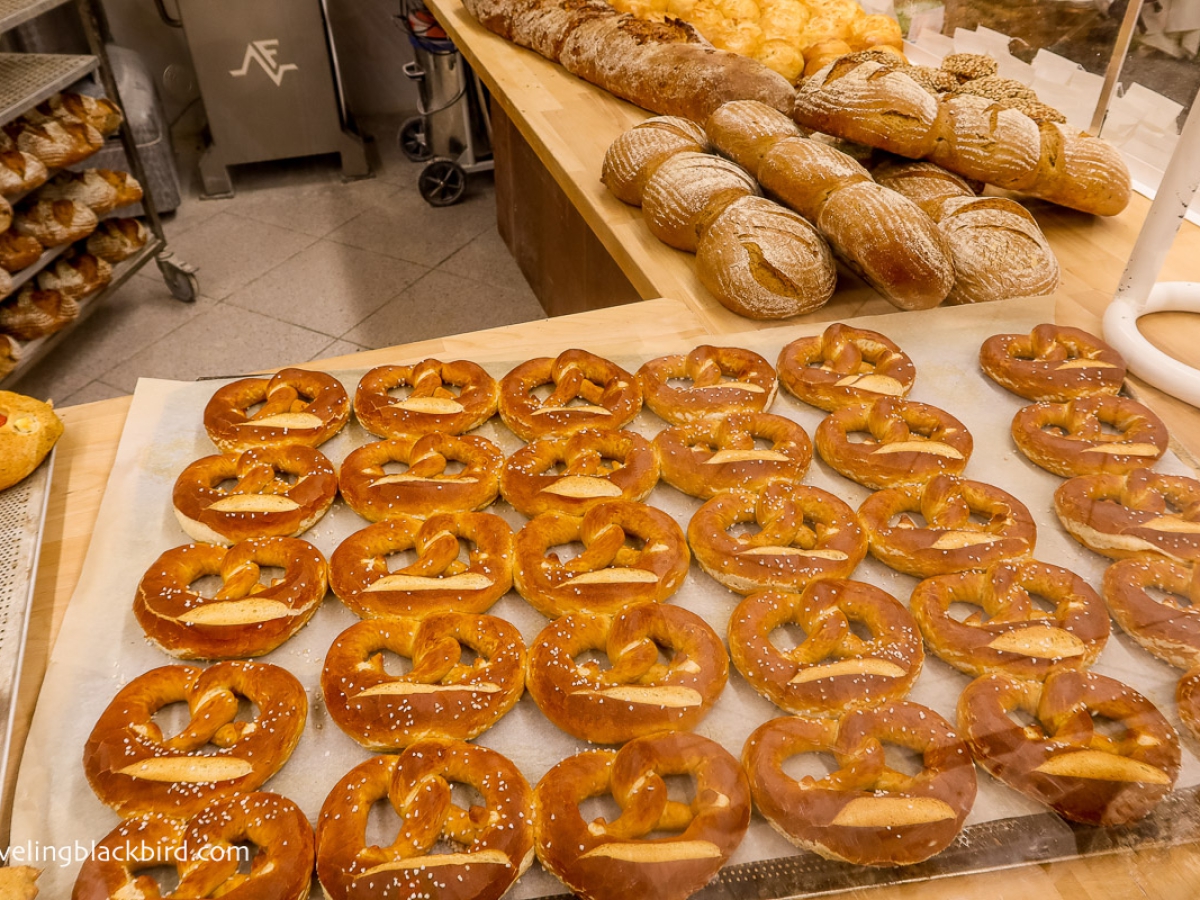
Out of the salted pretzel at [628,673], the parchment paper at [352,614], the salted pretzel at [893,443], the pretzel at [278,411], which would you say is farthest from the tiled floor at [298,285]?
the salted pretzel at [628,673]

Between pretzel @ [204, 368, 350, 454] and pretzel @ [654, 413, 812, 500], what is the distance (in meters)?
0.70

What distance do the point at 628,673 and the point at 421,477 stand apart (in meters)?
0.58

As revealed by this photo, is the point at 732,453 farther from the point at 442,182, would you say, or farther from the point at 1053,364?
the point at 442,182

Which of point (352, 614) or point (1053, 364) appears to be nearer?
point (352, 614)

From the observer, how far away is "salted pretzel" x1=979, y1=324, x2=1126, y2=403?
181 centimetres

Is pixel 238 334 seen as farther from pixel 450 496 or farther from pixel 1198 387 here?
pixel 1198 387

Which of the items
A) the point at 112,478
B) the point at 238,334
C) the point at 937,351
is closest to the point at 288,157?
the point at 238,334

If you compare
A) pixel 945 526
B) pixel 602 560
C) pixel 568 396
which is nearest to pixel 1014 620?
pixel 945 526

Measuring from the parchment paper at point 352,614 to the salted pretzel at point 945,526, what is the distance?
54mm

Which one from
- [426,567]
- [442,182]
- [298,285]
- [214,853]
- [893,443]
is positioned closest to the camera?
[214,853]

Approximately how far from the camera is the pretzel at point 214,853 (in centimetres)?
104

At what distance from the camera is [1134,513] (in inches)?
59.3

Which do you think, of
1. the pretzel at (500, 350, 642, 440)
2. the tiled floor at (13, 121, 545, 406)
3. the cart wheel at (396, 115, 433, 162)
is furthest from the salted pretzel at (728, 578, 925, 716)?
the cart wheel at (396, 115, 433, 162)

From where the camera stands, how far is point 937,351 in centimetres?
197
